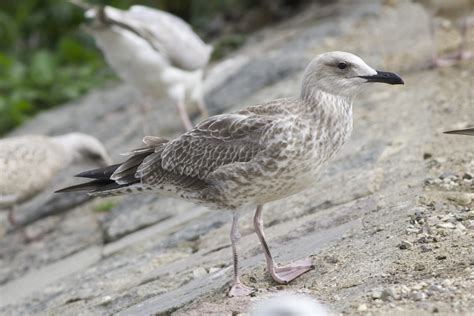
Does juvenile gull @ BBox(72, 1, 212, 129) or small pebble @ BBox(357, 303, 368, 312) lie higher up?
juvenile gull @ BBox(72, 1, 212, 129)

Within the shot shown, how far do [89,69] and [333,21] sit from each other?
4.19 m

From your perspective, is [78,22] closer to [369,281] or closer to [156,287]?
[156,287]

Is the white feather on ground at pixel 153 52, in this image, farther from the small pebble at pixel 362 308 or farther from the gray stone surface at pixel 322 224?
the small pebble at pixel 362 308

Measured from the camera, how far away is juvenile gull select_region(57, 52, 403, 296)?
4.81 m

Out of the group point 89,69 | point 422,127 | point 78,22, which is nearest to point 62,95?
point 89,69

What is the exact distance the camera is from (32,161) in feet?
28.9

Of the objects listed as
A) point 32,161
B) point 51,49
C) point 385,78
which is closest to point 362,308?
point 385,78

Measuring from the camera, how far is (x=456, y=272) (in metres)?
4.12

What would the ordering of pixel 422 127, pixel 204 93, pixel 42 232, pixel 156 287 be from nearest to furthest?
pixel 156 287 → pixel 422 127 → pixel 42 232 → pixel 204 93

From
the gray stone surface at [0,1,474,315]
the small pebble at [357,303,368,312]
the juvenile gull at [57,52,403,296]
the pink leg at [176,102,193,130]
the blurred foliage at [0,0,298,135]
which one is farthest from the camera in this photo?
the blurred foliage at [0,0,298,135]

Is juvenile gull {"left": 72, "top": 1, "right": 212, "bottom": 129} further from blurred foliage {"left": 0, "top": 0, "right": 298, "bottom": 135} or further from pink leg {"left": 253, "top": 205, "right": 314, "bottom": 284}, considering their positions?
pink leg {"left": 253, "top": 205, "right": 314, "bottom": 284}

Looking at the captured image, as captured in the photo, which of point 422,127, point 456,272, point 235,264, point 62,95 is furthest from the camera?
point 62,95

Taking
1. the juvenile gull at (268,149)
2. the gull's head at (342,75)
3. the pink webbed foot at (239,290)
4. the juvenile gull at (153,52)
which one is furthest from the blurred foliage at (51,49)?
the pink webbed foot at (239,290)

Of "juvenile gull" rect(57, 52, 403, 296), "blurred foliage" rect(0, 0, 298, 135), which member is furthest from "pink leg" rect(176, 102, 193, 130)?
"juvenile gull" rect(57, 52, 403, 296)
